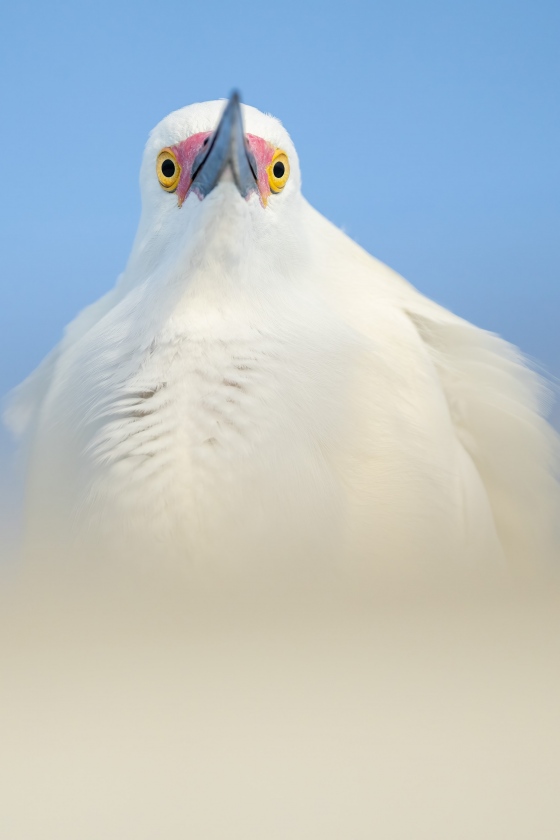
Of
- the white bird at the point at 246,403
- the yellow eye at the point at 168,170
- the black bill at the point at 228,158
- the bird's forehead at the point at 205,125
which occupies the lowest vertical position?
the white bird at the point at 246,403

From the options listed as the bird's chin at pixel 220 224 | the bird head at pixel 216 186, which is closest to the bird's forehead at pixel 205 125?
the bird head at pixel 216 186

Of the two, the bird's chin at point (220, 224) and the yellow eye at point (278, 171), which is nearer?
the bird's chin at point (220, 224)

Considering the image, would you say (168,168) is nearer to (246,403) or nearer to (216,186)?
(216,186)

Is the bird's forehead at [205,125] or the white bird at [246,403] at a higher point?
the bird's forehead at [205,125]

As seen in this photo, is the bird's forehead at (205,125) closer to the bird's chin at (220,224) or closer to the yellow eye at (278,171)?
the yellow eye at (278,171)

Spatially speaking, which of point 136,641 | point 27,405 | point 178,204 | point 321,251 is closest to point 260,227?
point 178,204

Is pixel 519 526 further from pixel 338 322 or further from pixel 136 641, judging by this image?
pixel 136 641
